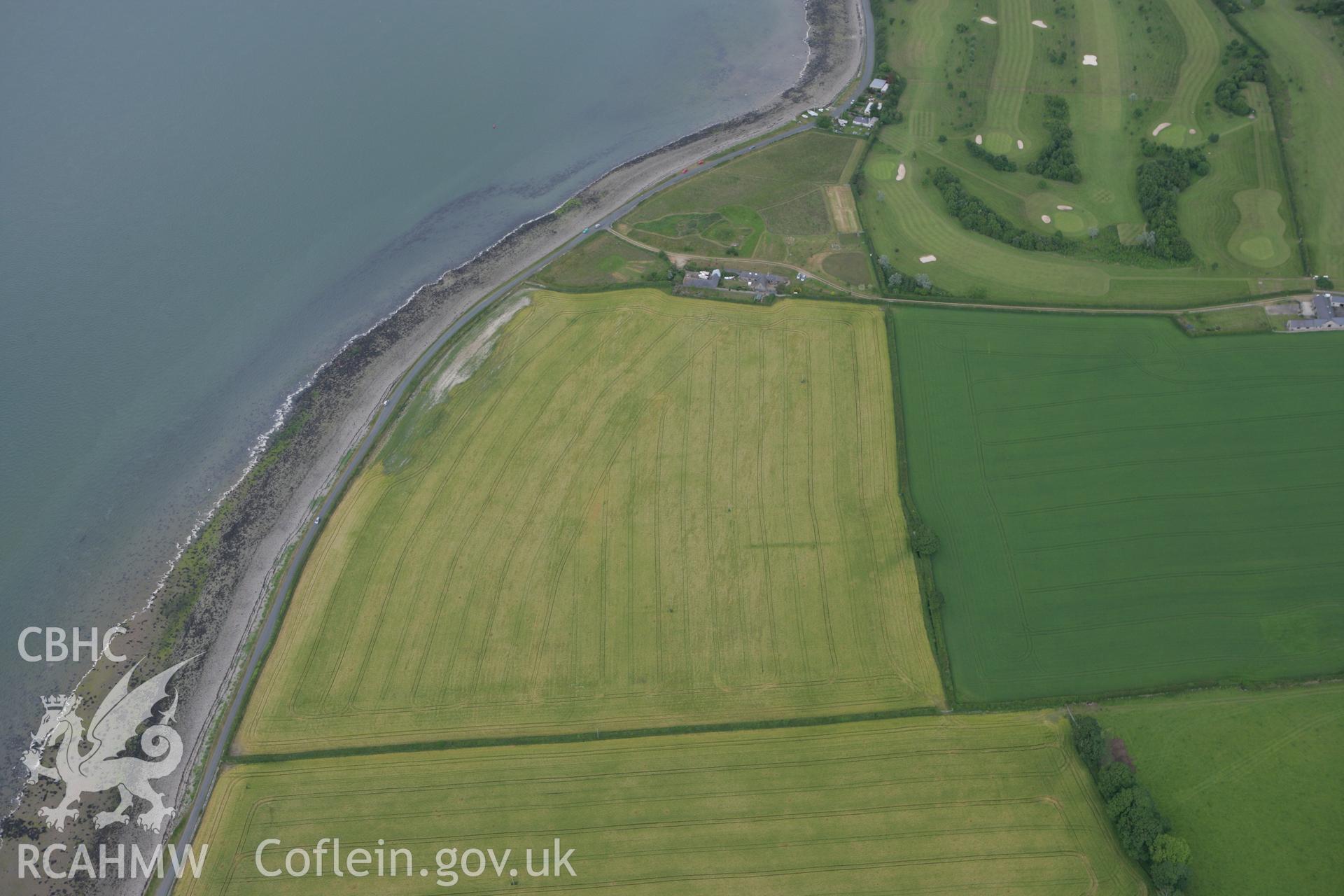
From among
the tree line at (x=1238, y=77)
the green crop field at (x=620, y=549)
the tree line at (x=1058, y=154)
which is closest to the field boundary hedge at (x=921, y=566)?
the green crop field at (x=620, y=549)

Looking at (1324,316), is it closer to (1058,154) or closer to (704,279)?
(1058,154)

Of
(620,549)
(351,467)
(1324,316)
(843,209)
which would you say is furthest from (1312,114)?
(351,467)

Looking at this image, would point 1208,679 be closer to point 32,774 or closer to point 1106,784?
point 1106,784

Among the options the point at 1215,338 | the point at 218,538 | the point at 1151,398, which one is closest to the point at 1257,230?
the point at 1215,338

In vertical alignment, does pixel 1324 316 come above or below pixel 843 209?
below
